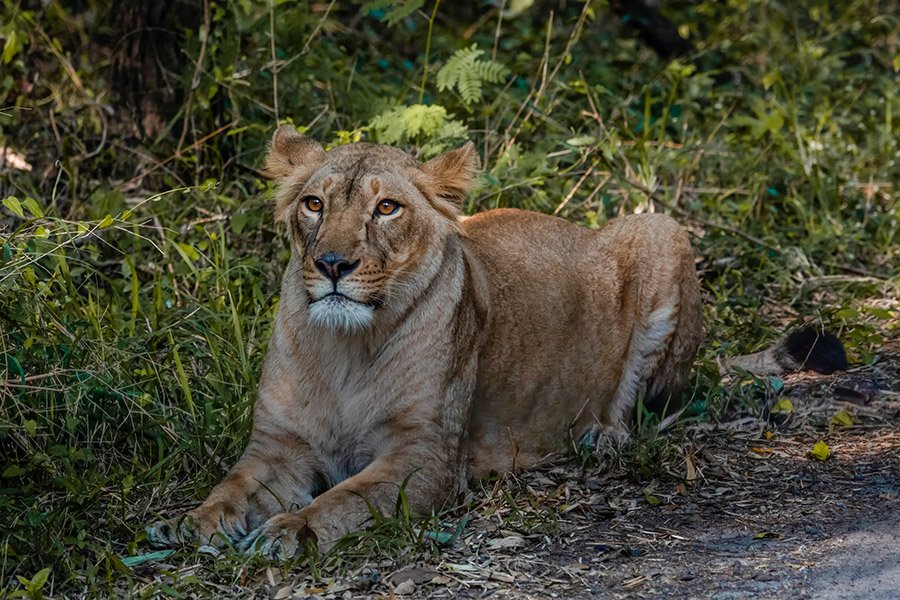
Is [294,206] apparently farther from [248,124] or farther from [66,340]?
[248,124]

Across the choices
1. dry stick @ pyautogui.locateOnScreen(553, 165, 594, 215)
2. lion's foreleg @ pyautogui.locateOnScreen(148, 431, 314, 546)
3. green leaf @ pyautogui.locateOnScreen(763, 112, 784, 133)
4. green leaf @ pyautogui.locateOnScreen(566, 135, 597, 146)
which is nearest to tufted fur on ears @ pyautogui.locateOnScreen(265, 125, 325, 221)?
lion's foreleg @ pyautogui.locateOnScreen(148, 431, 314, 546)

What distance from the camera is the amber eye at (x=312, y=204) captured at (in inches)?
173

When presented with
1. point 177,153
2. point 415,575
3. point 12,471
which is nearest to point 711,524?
point 415,575

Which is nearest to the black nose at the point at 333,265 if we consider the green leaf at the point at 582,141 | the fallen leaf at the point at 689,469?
the fallen leaf at the point at 689,469

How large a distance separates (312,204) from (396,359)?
59 cm

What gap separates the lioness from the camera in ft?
13.7

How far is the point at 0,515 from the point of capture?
13.2ft

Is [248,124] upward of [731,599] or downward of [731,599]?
upward

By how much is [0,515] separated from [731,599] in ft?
7.06

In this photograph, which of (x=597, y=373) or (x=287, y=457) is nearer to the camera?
(x=287, y=457)

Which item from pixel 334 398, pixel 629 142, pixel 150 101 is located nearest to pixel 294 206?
pixel 334 398

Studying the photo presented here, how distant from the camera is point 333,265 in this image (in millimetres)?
4129

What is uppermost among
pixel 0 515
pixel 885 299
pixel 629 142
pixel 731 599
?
pixel 629 142

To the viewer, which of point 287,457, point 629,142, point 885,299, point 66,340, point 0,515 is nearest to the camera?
point 0,515
